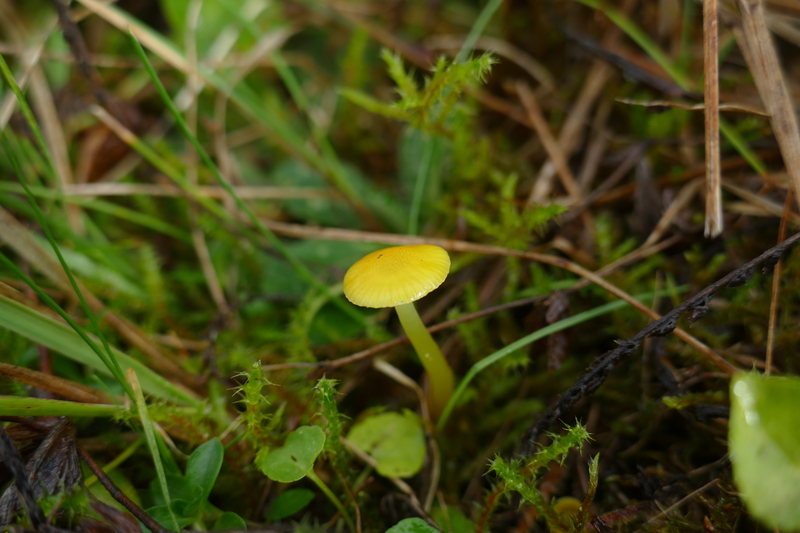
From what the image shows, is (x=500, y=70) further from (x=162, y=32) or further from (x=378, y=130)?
(x=162, y=32)

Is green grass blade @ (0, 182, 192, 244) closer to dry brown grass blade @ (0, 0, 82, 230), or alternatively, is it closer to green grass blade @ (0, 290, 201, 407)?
dry brown grass blade @ (0, 0, 82, 230)

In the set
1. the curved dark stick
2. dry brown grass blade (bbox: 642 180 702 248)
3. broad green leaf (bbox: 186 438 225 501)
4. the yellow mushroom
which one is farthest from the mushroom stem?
dry brown grass blade (bbox: 642 180 702 248)

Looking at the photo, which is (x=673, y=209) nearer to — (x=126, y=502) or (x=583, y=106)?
(x=583, y=106)

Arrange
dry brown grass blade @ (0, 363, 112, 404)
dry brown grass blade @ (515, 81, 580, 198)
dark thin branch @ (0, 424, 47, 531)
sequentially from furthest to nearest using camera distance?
dry brown grass blade @ (515, 81, 580, 198), dry brown grass blade @ (0, 363, 112, 404), dark thin branch @ (0, 424, 47, 531)

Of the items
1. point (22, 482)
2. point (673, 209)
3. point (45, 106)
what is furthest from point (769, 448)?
point (45, 106)

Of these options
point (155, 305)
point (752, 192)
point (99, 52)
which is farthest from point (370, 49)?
point (752, 192)
